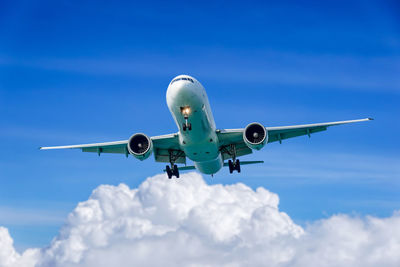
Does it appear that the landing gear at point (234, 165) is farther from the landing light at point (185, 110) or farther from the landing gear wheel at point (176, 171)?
the landing light at point (185, 110)

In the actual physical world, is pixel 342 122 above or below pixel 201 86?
below

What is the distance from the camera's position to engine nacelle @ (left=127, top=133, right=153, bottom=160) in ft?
125

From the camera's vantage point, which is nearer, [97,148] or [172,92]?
[172,92]

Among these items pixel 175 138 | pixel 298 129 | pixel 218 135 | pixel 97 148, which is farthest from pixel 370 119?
pixel 97 148

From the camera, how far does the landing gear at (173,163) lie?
43812 mm

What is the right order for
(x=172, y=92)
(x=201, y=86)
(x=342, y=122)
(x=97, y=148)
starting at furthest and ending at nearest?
(x=97, y=148)
(x=342, y=122)
(x=201, y=86)
(x=172, y=92)

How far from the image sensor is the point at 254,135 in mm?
38125

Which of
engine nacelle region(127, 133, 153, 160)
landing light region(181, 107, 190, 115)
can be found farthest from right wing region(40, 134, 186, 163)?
landing light region(181, 107, 190, 115)

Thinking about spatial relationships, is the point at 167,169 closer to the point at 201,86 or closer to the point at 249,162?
the point at 249,162

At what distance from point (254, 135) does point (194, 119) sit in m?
4.92

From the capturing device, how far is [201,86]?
3681 centimetres

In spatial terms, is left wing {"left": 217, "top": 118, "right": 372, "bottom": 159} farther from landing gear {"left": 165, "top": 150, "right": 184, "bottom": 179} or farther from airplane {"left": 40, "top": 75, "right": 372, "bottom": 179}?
landing gear {"left": 165, "top": 150, "right": 184, "bottom": 179}

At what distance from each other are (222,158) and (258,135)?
7.07m

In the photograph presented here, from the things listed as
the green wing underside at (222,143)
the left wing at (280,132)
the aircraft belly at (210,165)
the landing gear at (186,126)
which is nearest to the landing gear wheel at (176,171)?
the green wing underside at (222,143)
